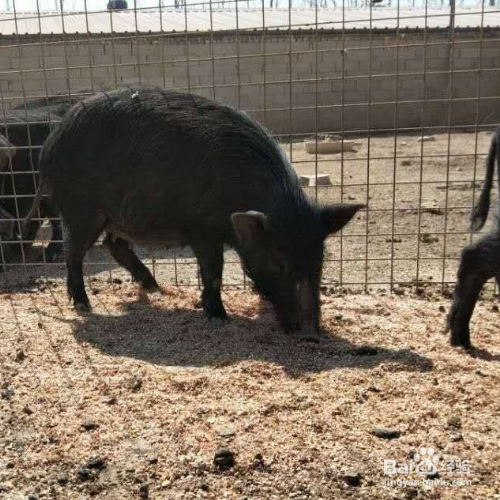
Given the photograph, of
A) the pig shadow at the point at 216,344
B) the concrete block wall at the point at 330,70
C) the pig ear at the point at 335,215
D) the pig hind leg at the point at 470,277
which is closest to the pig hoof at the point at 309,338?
the pig shadow at the point at 216,344

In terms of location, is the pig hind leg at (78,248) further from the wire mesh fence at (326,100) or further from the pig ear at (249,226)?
the pig ear at (249,226)

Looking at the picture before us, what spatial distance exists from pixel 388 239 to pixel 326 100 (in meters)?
11.7

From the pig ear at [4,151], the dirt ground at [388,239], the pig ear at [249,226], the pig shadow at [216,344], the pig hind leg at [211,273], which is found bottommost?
the dirt ground at [388,239]

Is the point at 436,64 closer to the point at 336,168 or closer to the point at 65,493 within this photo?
the point at 336,168

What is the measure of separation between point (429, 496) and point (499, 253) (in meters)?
2.01

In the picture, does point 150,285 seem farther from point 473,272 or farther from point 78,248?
point 473,272

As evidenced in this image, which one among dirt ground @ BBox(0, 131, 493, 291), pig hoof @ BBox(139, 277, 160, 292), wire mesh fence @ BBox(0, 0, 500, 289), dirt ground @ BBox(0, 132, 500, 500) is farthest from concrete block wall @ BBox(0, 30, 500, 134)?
dirt ground @ BBox(0, 132, 500, 500)

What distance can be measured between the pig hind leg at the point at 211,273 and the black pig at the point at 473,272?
1683 mm

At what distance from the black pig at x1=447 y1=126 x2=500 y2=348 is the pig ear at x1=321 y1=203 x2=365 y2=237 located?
0.80 metres

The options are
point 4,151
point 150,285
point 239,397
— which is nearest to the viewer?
point 239,397

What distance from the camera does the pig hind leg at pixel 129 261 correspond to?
6.01 meters

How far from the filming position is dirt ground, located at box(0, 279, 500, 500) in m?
2.87

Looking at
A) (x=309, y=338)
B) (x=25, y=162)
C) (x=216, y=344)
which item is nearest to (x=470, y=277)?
(x=309, y=338)

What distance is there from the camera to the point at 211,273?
504cm
